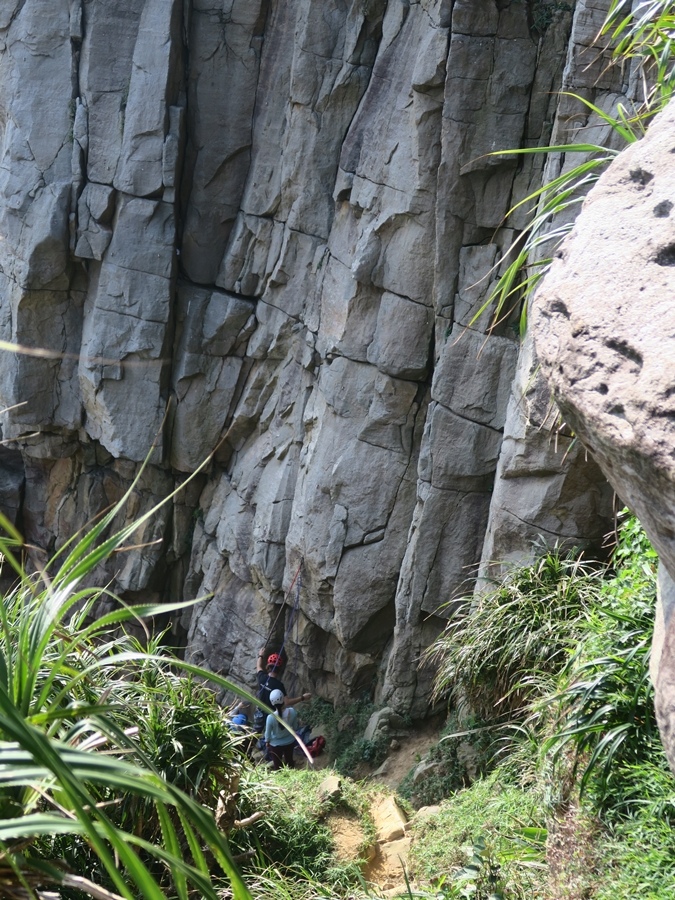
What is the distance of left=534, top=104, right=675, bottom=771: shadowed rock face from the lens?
6.35 feet

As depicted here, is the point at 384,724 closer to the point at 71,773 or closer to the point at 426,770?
the point at 426,770

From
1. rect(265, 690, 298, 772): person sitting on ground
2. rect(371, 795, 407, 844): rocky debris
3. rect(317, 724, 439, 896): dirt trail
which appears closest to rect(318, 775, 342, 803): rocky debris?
rect(317, 724, 439, 896): dirt trail

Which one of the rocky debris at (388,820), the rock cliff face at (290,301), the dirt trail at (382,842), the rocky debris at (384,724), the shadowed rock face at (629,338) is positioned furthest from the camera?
the rocky debris at (384,724)

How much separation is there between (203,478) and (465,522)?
16.9 ft

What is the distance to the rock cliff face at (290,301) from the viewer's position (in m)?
8.05

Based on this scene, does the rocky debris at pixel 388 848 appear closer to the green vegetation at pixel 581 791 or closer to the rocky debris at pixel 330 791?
the green vegetation at pixel 581 791

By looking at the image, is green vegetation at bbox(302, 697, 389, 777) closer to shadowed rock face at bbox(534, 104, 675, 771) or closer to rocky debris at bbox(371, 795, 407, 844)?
rocky debris at bbox(371, 795, 407, 844)

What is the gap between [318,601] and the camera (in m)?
9.86

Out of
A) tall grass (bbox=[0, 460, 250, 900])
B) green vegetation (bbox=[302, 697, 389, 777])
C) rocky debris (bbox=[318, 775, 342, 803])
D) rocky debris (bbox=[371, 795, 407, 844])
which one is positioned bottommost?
green vegetation (bbox=[302, 697, 389, 777])

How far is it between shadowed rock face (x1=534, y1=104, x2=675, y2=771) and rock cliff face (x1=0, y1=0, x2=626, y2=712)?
3.92 meters

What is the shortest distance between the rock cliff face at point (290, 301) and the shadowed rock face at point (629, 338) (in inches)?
154

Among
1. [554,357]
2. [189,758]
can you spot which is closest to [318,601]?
[189,758]

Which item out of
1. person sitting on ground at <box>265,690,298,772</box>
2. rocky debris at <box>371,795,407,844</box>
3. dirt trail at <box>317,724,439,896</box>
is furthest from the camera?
person sitting on ground at <box>265,690,298,772</box>

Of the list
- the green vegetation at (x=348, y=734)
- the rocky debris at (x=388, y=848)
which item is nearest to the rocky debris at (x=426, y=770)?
the green vegetation at (x=348, y=734)
